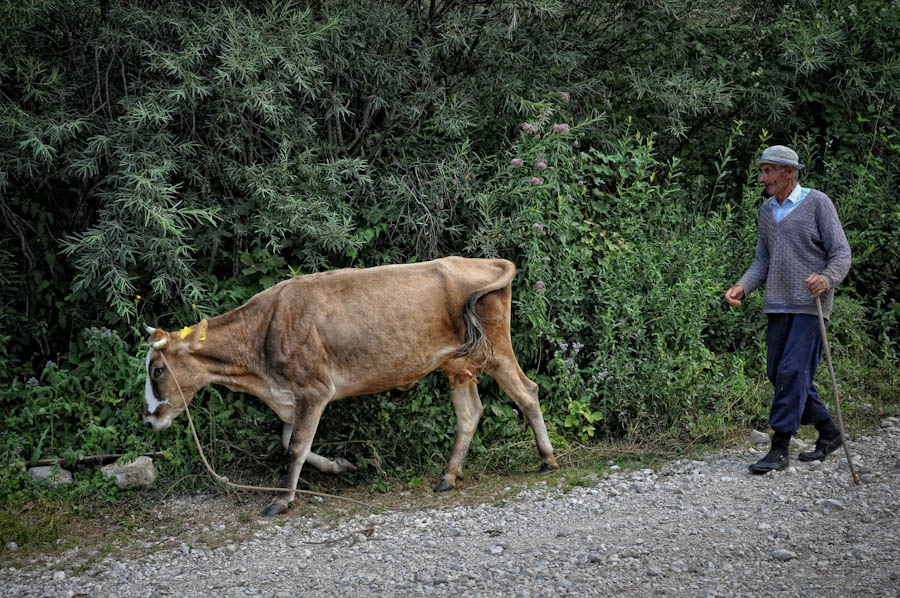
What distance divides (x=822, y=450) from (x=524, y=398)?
221 centimetres

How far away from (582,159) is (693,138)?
1959 mm

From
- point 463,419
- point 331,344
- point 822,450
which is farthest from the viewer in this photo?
point 463,419

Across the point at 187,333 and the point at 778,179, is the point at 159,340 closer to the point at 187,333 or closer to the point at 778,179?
the point at 187,333

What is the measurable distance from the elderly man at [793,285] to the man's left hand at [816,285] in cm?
7

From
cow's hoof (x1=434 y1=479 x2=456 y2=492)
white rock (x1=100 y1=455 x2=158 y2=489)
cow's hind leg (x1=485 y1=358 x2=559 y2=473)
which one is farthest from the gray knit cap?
white rock (x1=100 y1=455 x2=158 y2=489)

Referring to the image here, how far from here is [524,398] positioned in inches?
276

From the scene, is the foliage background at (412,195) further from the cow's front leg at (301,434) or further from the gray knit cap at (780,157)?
the gray knit cap at (780,157)

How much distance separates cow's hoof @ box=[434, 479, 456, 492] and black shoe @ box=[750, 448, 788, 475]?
2.17m

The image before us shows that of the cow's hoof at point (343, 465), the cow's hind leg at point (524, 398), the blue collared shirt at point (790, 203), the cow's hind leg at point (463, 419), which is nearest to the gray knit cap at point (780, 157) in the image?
the blue collared shirt at point (790, 203)

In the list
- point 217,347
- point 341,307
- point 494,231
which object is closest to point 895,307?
point 494,231

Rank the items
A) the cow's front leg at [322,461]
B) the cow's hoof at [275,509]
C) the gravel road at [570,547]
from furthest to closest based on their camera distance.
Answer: the cow's front leg at [322,461]
the cow's hoof at [275,509]
the gravel road at [570,547]

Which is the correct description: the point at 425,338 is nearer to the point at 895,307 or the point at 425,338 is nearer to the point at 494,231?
the point at 494,231

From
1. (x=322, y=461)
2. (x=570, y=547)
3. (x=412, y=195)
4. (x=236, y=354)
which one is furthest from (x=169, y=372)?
(x=570, y=547)

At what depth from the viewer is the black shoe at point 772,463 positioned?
254 inches
